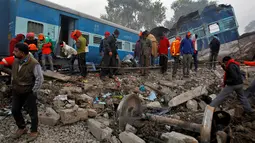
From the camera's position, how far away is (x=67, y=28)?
10.1 meters

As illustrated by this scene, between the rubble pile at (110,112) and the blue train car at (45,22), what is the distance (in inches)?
110

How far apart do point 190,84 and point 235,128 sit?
3785mm

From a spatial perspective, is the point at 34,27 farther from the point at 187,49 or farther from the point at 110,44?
the point at 187,49

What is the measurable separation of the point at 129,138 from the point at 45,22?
6.45m

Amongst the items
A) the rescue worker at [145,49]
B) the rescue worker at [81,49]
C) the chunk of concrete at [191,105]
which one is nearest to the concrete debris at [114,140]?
the chunk of concrete at [191,105]

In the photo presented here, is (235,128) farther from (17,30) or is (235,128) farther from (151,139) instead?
(17,30)

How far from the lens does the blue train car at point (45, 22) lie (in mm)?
7105

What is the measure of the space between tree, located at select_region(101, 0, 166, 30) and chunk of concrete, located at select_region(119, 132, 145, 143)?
34.9 meters

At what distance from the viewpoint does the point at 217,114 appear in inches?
144

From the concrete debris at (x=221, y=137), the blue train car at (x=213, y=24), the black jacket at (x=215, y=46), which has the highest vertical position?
the blue train car at (x=213, y=24)

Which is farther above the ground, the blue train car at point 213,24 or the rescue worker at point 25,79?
the blue train car at point 213,24

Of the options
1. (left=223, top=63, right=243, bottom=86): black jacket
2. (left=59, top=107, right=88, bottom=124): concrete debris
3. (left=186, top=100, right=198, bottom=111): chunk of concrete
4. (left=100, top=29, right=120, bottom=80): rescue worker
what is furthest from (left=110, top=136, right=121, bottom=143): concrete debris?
(left=100, top=29, right=120, bottom=80): rescue worker

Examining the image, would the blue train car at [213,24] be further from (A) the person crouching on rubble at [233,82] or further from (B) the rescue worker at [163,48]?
(A) the person crouching on rubble at [233,82]

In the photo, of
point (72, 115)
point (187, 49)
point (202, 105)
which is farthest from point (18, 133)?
point (187, 49)
